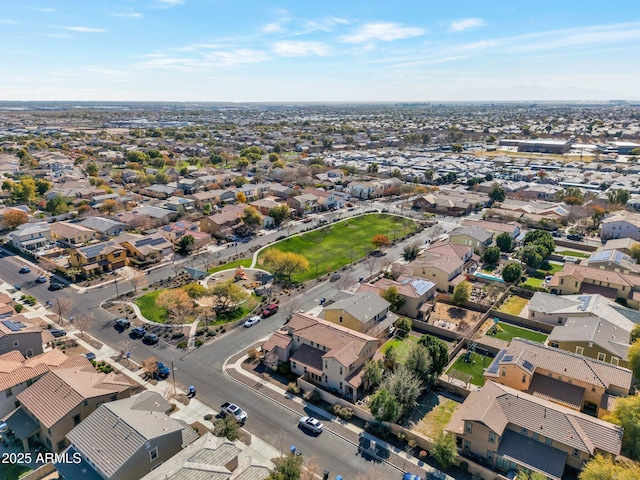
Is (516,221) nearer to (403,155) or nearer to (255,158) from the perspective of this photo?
(403,155)

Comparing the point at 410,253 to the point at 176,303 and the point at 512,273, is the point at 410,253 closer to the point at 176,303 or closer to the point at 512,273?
the point at 512,273

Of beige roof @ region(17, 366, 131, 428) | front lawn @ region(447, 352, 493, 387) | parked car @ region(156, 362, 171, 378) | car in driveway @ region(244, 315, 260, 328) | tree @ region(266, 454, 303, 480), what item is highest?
beige roof @ region(17, 366, 131, 428)

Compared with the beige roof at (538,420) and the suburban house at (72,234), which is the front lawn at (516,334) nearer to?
the beige roof at (538,420)

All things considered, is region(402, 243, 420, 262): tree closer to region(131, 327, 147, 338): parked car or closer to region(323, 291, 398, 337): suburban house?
region(323, 291, 398, 337): suburban house

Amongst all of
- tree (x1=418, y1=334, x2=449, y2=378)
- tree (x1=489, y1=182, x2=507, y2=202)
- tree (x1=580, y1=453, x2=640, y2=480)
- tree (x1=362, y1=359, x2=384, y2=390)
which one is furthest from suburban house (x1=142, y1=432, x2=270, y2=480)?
tree (x1=489, y1=182, x2=507, y2=202)

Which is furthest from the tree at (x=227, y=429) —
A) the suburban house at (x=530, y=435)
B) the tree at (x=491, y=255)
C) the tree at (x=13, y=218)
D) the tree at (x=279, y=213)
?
the tree at (x=13, y=218)

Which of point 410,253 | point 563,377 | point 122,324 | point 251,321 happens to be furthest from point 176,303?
point 563,377
